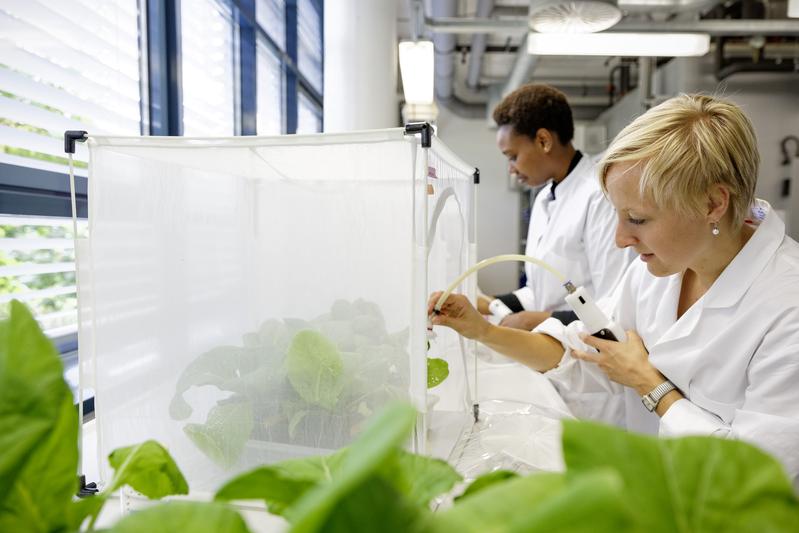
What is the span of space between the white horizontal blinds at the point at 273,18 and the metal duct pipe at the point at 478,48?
1.31 m

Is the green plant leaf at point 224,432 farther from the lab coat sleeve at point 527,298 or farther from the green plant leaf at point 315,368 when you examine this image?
the lab coat sleeve at point 527,298

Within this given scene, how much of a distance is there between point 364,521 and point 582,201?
1.83 metres

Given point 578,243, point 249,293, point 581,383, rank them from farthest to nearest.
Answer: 1. point 578,243
2. point 581,383
3. point 249,293

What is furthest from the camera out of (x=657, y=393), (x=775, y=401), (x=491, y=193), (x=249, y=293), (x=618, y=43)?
(x=491, y=193)

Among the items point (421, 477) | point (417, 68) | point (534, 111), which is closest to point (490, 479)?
point (421, 477)

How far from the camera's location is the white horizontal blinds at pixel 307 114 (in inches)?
156

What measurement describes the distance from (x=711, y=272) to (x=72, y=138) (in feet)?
3.79

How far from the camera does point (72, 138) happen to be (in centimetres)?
82

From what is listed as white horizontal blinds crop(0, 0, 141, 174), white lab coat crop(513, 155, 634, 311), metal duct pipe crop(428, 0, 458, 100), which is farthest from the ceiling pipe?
white horizontal blinds crop(0, 0, 141, 174)

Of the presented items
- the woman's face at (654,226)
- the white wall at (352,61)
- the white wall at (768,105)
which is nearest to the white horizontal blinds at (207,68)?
the white wall at (352,61)

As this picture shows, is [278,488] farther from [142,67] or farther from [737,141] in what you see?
[142,67]

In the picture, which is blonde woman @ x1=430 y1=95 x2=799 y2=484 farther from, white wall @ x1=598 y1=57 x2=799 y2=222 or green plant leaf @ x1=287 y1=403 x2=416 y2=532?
white wall @ x1=598 y1=57 x2=799 y2=222

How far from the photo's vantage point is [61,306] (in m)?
1.35

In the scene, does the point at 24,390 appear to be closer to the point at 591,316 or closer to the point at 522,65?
the point at 591,316
